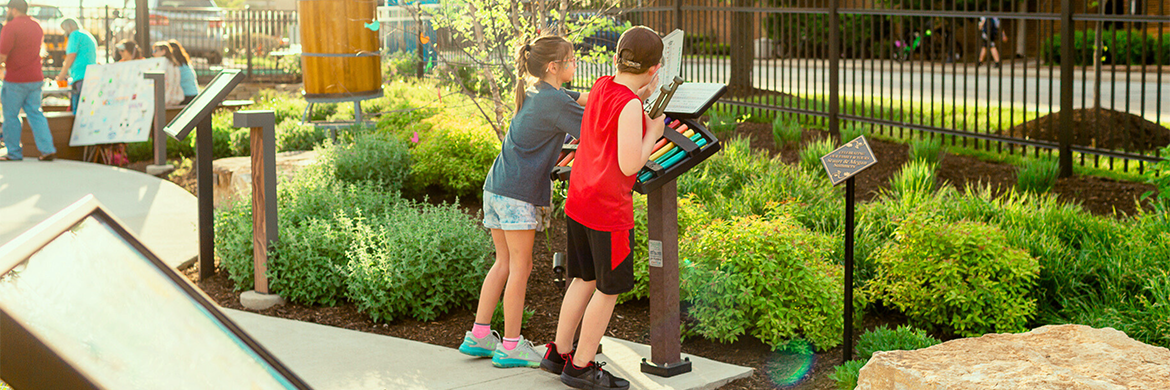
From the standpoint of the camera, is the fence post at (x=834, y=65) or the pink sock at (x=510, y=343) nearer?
the pink sock at (x=510, y=343)

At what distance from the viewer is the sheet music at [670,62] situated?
3698mm

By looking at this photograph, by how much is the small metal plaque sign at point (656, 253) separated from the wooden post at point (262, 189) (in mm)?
2293

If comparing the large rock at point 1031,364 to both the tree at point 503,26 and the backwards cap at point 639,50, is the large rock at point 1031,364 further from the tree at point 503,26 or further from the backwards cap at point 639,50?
the tree at point 503,26

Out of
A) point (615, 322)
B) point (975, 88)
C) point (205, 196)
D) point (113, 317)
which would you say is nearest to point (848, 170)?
point (615, 322)

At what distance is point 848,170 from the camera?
385 cm

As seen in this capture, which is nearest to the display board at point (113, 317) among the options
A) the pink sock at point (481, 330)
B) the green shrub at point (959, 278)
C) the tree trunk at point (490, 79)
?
A: the pink sock at point (481, 330)

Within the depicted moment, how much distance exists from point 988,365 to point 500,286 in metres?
1.93

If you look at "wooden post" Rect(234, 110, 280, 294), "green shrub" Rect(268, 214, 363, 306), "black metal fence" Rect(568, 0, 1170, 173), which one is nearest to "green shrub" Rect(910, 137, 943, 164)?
"black metal fence" Rect(568, 0, 1170, 173)

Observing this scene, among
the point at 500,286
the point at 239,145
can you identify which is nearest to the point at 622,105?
the point at 500,286

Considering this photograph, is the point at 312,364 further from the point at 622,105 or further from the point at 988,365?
the point at 988,365

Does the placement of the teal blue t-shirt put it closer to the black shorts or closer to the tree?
the tree

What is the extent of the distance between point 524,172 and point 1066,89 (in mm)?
5220

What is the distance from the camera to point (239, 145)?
980 cm

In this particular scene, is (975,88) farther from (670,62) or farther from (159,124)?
(159,124)
